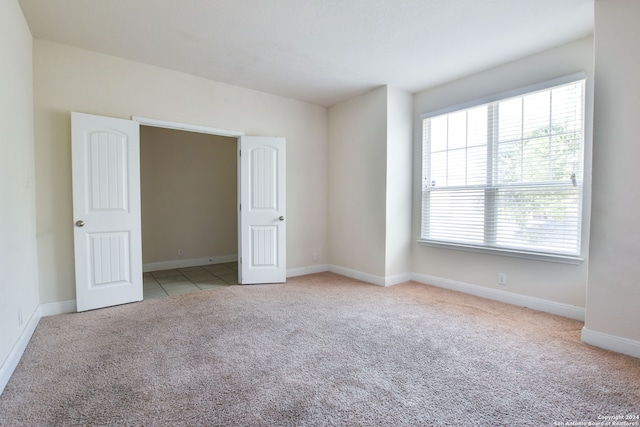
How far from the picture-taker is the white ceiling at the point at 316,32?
2457mm

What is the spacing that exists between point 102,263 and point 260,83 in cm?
292

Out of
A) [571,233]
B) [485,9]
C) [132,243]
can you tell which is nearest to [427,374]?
[571,233]

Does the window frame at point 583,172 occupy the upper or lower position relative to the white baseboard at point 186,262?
upper

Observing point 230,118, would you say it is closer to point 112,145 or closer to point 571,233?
point 112,145

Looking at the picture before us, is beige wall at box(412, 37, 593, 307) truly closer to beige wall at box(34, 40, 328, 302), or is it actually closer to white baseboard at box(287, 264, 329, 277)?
white baseboard at box(287, 264, 329, 277)

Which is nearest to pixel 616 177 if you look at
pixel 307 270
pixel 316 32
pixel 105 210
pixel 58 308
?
pixel 316 32

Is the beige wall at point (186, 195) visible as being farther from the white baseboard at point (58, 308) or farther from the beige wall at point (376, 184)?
the beige wall at point (376, 184)

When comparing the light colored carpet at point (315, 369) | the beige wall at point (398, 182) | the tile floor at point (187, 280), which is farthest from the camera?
the beige wall at point (398, 182)

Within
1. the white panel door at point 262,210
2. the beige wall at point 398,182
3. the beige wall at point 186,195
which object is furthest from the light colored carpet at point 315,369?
the beige wall at point 186,195

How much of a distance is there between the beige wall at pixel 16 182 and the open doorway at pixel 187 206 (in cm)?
208

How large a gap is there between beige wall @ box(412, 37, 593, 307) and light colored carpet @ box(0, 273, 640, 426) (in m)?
0.32

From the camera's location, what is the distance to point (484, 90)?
11.8 ft

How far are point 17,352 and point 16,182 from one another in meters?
1.27

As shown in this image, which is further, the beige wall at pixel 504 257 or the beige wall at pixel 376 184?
the beige wall at pixel 376 184
